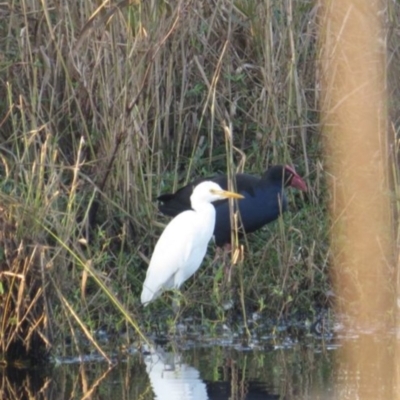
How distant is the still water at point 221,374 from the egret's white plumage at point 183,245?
0.54 metres

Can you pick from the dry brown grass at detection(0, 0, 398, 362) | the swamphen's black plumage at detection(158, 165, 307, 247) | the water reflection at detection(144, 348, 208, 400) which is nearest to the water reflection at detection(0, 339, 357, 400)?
the water reflection at detection(144, 348, 208, 400)

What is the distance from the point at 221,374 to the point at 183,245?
4.64ft

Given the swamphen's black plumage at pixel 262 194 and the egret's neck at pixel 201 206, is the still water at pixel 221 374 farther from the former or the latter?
the swamphen's black plumage at pixel 262 194

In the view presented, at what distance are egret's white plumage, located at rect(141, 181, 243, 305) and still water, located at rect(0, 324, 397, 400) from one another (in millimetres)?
537

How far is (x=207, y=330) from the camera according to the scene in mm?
6383

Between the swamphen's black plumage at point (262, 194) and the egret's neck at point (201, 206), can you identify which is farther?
the swamphen's black plumage at point (262, 194)

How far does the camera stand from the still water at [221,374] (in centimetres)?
521

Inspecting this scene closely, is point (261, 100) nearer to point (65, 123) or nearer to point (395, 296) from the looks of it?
point (65, 123)

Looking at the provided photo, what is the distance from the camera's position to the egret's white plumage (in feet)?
21.8

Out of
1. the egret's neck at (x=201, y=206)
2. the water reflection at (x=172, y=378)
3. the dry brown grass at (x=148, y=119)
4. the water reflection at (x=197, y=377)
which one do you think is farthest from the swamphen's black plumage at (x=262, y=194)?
the water reflection at (x=172, y=378)

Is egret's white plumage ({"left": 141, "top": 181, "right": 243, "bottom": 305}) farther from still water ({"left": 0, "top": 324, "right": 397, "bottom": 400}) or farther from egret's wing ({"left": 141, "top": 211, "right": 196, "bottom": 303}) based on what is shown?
still water ({"left": 0, "top": 324, "right": 397, "bottom": 400})

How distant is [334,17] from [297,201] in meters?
1.18

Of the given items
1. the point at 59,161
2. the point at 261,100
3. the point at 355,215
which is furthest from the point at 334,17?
the point at 59,161

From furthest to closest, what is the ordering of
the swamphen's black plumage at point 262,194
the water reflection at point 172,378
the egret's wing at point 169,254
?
1. the swamphen's black plumage at point 262,194
2. the egret's wing at point 169,254
3. the water reflection at point 172,378
